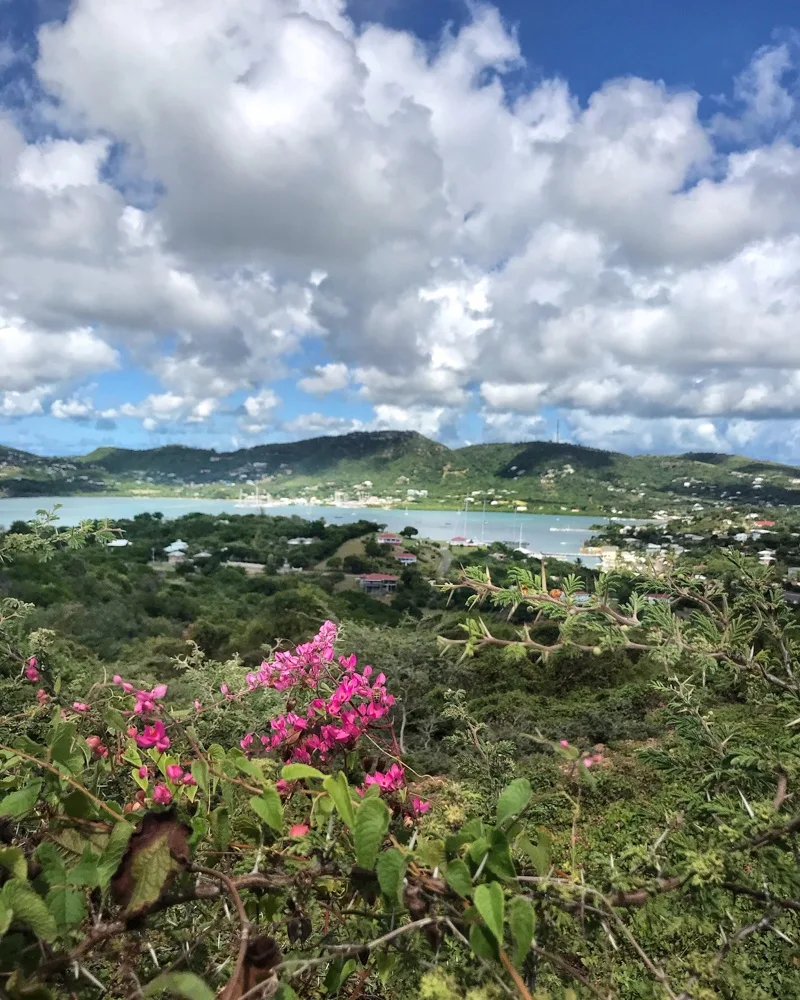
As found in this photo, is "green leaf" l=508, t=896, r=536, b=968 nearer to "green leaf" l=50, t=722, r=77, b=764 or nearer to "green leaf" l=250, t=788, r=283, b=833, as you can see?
"green leaf" l=250, t=788, r=283, b=833

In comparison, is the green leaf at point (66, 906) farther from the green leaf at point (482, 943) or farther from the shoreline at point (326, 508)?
the shoreline at point (326, 508)

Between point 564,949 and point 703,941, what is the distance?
0.67 meters

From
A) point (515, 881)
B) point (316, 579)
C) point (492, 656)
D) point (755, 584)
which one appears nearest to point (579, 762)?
point (515, 881)

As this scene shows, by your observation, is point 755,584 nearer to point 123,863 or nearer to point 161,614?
point 123,863

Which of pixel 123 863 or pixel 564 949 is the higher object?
pixel 123 863

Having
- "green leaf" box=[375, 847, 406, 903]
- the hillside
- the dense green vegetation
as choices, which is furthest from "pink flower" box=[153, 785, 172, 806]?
the hillside

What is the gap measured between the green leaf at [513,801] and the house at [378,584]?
1164 inches

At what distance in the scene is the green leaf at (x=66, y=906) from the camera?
640mm

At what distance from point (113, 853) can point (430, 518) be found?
75266mm

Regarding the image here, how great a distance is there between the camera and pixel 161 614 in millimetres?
22188

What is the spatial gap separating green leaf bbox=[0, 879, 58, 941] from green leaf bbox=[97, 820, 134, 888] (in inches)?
2.3

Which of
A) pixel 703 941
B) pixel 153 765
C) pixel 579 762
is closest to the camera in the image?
pixel 579 762

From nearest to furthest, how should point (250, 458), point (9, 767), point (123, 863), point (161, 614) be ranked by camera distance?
point (123, 863), point (9, 767), point (161, 614), point (250, 458)

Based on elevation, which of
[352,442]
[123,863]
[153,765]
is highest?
[352,442]
